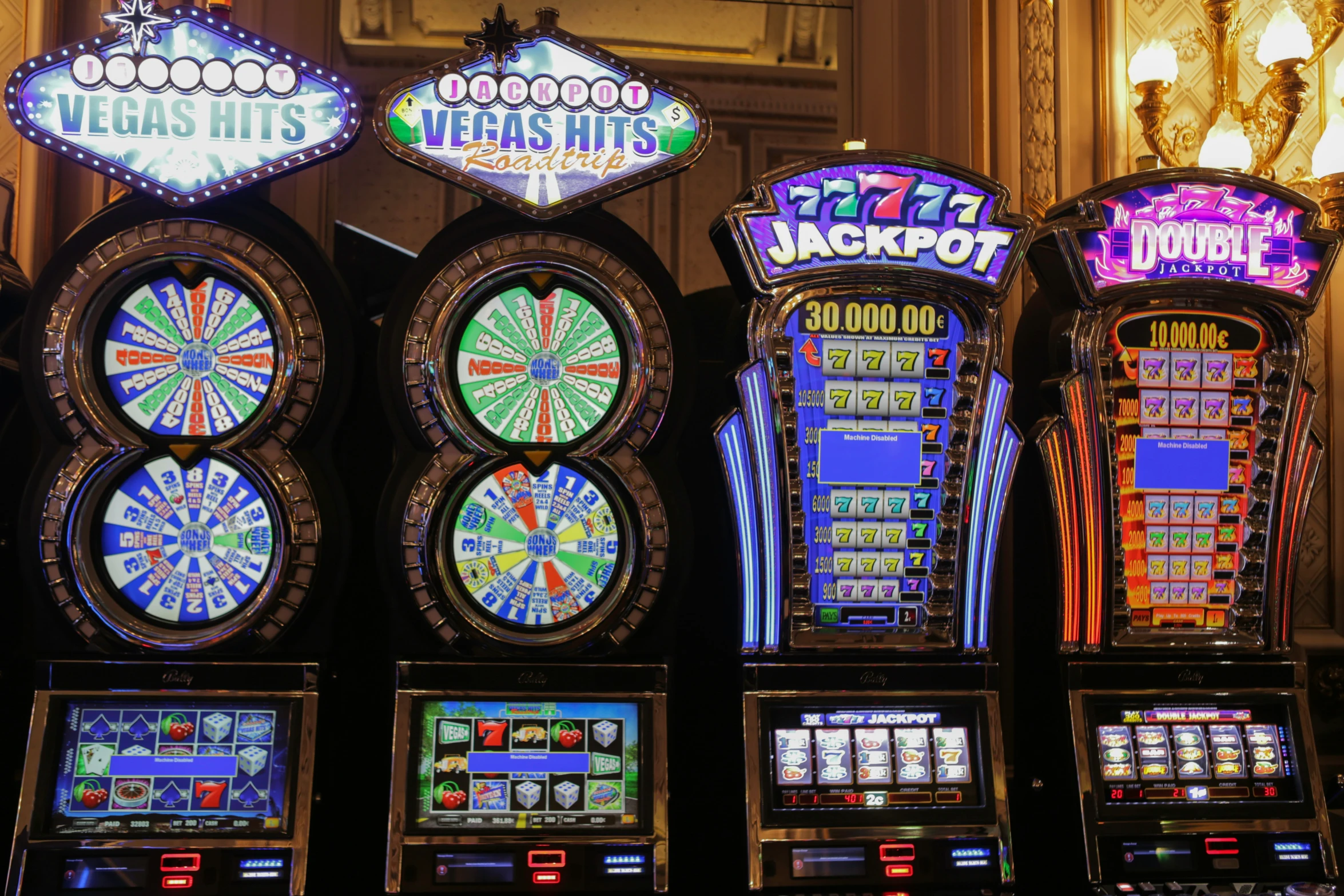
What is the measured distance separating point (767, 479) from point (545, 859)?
49.6 inches

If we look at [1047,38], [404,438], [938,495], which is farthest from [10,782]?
[1047,38]

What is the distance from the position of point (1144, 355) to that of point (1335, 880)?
172cm

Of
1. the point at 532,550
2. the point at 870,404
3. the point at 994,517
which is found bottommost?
the point at 532,550

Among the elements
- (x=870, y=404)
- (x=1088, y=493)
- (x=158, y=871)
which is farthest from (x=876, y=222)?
(x=158, y=871)

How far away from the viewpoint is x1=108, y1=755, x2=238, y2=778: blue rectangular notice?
10.2 feet

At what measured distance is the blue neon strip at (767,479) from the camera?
10.8 feet

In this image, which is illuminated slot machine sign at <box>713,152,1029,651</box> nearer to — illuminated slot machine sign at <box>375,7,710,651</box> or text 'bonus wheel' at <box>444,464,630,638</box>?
illuminated slot machine sign at <box>375,7,710,651</box>

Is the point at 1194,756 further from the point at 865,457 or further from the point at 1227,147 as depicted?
the point at 1227,147

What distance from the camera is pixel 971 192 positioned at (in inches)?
133

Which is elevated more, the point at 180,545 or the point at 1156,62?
the point at 1156,62

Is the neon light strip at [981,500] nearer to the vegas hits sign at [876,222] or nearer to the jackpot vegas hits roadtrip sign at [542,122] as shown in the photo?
the vegas hits sign at [876,222]

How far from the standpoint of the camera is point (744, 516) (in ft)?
10.9

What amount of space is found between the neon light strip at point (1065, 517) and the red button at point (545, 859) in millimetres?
1693

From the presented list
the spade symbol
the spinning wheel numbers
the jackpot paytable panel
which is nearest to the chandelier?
the jackpot paytable panel
